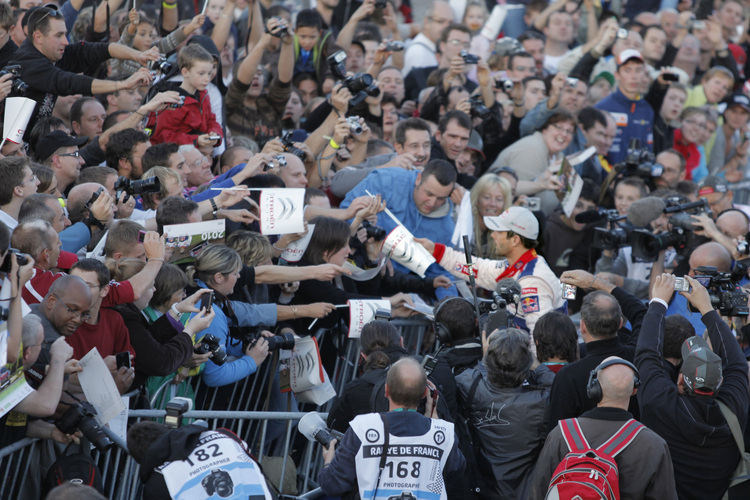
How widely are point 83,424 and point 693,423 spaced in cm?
294

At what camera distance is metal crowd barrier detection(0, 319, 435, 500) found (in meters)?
4.51

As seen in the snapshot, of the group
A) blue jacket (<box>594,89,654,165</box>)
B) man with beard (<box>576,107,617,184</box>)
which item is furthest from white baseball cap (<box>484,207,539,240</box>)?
blue jacket (<box>594,89,654,165</box>)

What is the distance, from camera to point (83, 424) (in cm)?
443

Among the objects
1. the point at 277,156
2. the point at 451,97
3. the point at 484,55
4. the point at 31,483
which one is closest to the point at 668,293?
the point at 277,156

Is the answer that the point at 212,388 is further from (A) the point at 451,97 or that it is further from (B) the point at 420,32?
(B) the point at 420,32

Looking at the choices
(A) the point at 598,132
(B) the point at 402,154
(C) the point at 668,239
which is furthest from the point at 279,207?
(A) the point at 598,132

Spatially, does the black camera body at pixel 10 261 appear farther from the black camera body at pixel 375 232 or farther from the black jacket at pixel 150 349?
the black camera body at pixel 375 232

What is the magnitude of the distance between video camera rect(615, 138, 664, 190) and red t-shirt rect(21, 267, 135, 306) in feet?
19.2

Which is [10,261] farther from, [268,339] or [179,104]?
[179,104]

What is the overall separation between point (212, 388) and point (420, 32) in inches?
294

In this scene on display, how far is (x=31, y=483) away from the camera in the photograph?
4527mm

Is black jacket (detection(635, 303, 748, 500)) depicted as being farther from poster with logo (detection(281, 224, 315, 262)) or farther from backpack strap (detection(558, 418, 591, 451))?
poster with logo (detection(281, 224, 315, 262))

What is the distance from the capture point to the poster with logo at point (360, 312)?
626 centimetres

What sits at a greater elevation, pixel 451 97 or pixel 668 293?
pixel 668 293
